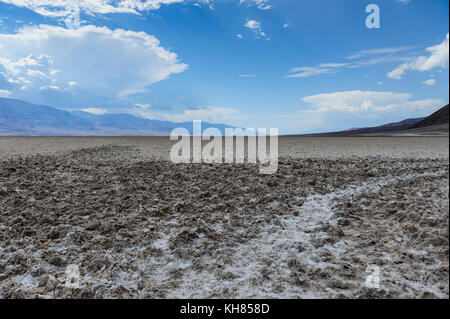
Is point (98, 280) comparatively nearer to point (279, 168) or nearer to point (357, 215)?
point (357, 215)

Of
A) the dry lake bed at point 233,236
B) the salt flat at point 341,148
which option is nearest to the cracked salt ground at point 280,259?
the dry lake bed at point 233,236

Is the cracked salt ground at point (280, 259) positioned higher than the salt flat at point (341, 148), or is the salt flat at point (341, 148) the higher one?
the salt flat at point (341, 148)

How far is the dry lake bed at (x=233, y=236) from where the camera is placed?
403 cm

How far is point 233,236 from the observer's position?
576cm

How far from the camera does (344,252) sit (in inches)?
187

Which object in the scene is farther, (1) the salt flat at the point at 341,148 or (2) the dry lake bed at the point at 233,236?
(1) the salt flat at the point at 341,148

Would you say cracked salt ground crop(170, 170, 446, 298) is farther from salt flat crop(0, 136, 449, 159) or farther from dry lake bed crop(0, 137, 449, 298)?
salt flat crop(0, 136, 449, 159)

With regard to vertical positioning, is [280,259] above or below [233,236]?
below

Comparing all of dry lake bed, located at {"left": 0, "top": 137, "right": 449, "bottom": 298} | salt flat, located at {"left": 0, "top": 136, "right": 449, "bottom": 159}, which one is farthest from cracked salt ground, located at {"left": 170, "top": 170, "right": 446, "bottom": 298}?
salt flat, located at {"left": 0, "top": 136, "right": 449, "bottom": 159}

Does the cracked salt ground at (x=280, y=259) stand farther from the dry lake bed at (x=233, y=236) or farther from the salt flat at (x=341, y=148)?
the salt flat at (x=341, y=148)

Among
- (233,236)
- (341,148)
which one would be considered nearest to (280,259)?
(233,236)

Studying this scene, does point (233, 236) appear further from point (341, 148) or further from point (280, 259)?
point (341, 148)

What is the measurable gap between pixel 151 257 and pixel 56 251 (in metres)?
1.86
